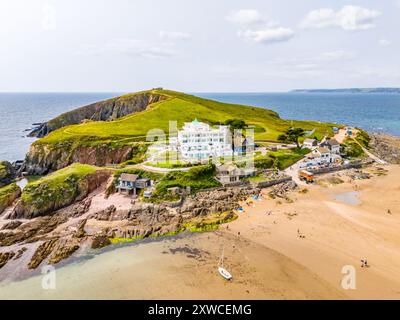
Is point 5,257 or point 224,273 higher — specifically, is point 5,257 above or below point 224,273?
below

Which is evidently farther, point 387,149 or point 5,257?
point 387,149

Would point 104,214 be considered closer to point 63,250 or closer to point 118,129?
point 63,250

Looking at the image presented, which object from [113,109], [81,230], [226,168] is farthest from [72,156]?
[113,109]

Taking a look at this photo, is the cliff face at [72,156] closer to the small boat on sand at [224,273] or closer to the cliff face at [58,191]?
the cliff face at [58,191]

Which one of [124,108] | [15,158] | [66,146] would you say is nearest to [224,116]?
[124,108]

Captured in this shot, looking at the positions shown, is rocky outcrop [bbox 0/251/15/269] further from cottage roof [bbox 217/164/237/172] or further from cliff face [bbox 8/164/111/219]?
cottage roof [bbox 217/164/237/172]

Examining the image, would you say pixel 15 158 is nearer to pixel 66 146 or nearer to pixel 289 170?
A: pixel 66 146
